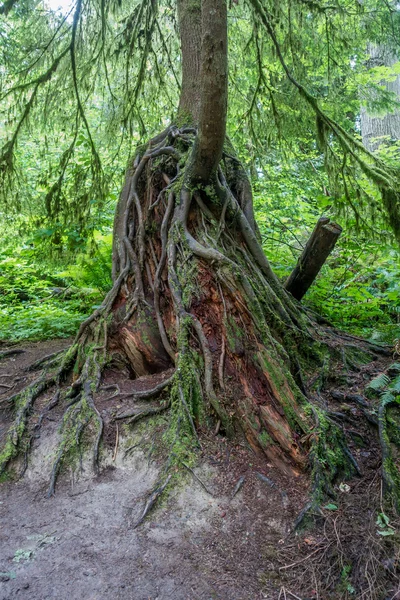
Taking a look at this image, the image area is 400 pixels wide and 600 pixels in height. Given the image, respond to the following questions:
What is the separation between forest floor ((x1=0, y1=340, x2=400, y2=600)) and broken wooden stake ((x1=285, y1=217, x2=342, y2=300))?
2641 millimetres

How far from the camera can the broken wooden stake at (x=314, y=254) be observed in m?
5.81

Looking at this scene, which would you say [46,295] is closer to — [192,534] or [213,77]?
[213,77]

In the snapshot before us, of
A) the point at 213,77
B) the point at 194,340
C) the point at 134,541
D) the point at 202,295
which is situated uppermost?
the point at 213,77

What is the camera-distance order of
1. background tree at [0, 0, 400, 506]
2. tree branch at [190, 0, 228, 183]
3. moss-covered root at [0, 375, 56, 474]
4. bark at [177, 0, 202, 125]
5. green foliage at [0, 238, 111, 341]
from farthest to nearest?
green foliage at [0, 238, 111, 341], bark at [177, 0, 202, 125], moss-covered root at [0, 375, 56, 474], background tree at [0, 0, 400, 506], tree branch at [190, 0, 228, 183]

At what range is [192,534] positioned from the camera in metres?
3.11

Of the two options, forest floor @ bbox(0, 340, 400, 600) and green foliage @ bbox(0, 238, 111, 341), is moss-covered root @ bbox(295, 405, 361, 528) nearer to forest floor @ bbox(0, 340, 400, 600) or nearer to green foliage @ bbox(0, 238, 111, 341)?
forest floor @ bbox(0, 340, 400, 600)

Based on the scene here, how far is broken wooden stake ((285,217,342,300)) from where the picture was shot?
581 cm

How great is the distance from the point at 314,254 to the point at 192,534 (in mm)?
3982

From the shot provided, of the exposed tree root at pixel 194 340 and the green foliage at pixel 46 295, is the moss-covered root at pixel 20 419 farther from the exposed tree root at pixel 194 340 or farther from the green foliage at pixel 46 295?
the green foliage at pixel 46 295

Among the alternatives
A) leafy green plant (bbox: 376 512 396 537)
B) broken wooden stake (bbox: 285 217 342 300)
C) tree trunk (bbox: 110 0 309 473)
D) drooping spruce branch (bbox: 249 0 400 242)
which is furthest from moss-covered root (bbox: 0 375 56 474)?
drooping spruce branch (bbox: 249 0 400 242)

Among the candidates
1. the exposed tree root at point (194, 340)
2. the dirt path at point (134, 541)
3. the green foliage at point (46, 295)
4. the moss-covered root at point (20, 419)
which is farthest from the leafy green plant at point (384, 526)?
the green foliage at point (46, 295)

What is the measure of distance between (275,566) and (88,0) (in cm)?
758

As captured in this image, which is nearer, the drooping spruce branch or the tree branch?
the tree branch

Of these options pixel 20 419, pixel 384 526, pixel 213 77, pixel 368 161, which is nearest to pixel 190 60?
pixel 213 77
